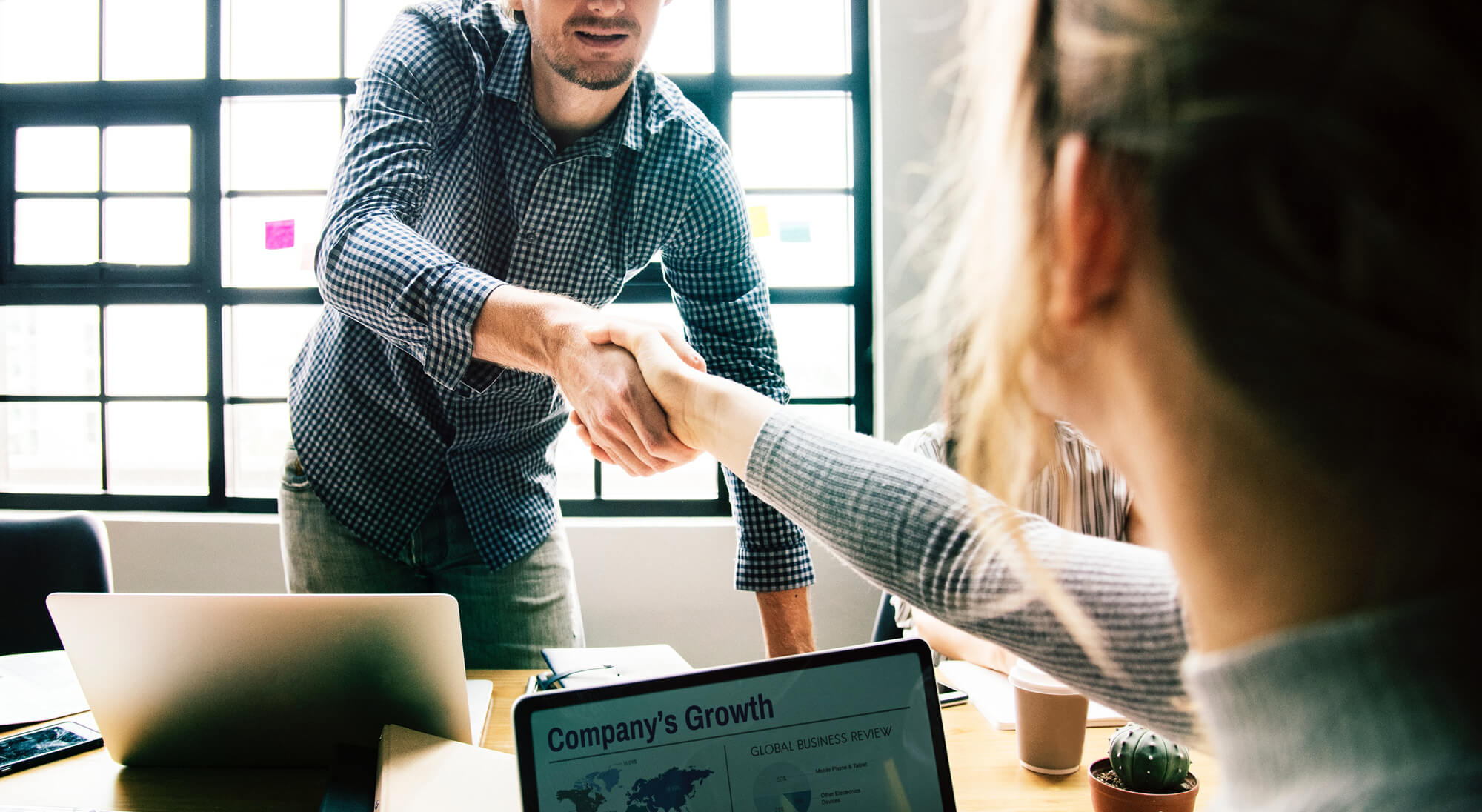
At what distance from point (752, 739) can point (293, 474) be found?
117 centimetres

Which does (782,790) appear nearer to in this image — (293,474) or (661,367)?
(661,367)

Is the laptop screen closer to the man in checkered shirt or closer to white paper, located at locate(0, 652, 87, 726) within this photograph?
the man in checkered shirt

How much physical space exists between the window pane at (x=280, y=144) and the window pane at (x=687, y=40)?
1.34 meters

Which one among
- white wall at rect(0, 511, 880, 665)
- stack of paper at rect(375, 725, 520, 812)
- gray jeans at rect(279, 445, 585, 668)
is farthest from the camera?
white wall at rect(0, 511, 880, 665)

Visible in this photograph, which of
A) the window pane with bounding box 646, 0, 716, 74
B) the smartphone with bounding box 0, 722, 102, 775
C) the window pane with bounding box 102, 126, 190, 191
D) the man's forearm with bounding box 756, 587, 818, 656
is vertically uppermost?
the window pane with bounding box 646, 0, 716, 74

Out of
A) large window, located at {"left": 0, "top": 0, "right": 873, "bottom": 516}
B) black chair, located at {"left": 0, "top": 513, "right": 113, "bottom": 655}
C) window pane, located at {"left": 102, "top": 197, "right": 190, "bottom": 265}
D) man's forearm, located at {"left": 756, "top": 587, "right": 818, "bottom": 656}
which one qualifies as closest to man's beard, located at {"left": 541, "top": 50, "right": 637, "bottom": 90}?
man's forearm, located at {"left": 756, "top": 587, "right": 818, "bottom": 656}

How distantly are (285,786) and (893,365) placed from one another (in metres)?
2.45

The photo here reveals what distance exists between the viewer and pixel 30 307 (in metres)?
3.42

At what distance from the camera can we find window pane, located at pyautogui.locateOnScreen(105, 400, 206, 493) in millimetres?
3438

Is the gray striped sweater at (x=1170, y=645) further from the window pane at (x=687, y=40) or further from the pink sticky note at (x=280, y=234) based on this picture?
the pink sticky note at (x=280, y=234)

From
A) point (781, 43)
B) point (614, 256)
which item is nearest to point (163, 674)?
point (614, 256)

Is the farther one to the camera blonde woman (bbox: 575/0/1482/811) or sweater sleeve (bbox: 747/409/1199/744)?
sweater sleeve (bbox: 747/409/1199/744)

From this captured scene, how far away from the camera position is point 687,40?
3295 mm

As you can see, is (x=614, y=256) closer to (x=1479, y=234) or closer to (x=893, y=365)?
(x=1479, y=234)
